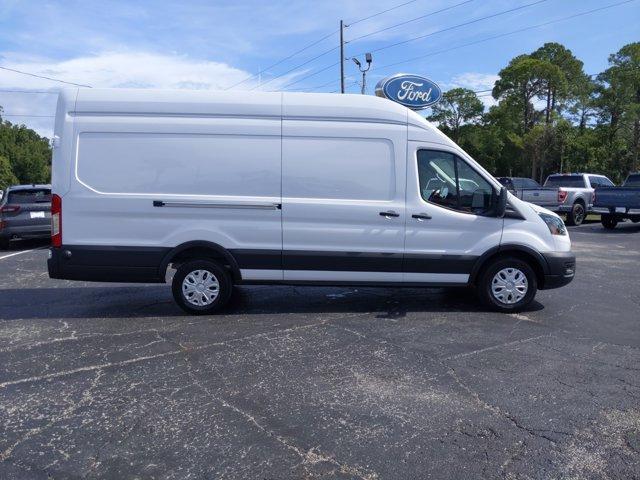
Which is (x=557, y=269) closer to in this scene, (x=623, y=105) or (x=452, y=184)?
(x=452, y=184)

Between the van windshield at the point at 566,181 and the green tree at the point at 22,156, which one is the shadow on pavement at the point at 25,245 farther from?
the green tree at the point at 22,156

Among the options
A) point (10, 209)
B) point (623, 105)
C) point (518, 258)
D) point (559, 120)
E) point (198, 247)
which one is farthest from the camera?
point (559, 120)

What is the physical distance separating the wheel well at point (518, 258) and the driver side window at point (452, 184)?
0.55 m

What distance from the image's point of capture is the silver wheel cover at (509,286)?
22.2ft

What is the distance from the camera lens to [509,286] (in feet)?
22.2

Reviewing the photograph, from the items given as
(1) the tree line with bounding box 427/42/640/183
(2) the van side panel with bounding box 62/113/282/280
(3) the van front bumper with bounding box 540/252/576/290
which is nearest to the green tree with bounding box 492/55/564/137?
(1) the tree line with bounding box 427/42/640/183

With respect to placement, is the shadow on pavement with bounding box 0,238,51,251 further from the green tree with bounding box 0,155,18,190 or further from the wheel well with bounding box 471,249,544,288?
the green tree with bounding box 0,155,18,190

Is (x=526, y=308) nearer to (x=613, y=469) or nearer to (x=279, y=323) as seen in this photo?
(x=279, y=323)

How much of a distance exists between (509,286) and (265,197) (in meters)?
3.10

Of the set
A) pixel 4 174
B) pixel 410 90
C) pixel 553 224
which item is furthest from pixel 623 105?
pixel 4 174

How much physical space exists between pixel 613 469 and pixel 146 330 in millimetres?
4633

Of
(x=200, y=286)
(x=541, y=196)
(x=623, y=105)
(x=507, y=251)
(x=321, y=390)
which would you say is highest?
(x=623, y=105)

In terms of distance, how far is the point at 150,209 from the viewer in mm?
6430

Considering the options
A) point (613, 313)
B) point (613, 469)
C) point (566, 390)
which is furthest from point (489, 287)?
point (613, 469)
